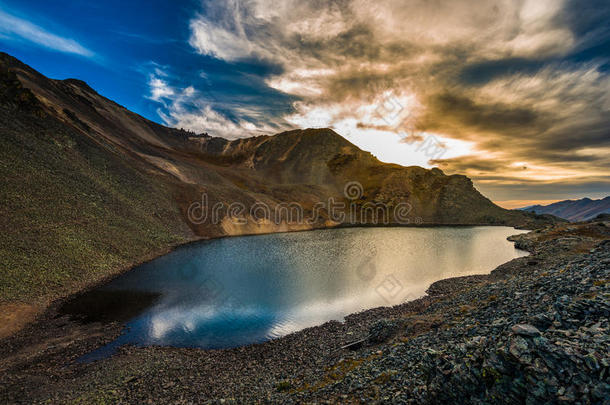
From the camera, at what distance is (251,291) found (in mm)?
33688

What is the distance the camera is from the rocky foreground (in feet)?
21.0

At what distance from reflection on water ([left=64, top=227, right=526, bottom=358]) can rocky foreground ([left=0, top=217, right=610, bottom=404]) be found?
2.52 metres

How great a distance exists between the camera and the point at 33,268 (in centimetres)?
2864

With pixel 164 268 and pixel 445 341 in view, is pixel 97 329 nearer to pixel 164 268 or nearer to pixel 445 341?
pixel 164 268

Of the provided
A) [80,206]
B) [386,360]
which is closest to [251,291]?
[386,360]

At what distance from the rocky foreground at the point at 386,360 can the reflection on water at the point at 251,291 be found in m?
2.52

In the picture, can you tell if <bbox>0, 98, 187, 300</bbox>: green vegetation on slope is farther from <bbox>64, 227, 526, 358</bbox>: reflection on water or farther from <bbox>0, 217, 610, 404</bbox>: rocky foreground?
<bbox>0, 217, 610, 404</bbox>: rocky foreground

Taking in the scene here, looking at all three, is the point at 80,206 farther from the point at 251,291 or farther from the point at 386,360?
the point at 386,360

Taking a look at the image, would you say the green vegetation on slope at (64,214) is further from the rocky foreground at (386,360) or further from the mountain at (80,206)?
the rocky foreground at (386,360)

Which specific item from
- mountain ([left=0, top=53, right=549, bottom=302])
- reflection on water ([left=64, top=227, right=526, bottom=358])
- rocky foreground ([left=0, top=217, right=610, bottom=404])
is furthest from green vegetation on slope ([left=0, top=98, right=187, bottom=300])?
rocky foreground ([left=0, top=217, right=610, bottom=404])

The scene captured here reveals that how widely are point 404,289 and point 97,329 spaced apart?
3525cm

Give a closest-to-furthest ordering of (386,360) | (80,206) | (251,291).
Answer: (386,360) → (251,291) → (80,206)

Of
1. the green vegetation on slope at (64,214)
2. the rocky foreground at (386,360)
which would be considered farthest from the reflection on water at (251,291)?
the green vegetation on slope at (64,214)

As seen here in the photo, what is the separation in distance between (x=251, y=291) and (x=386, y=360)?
24357mm
